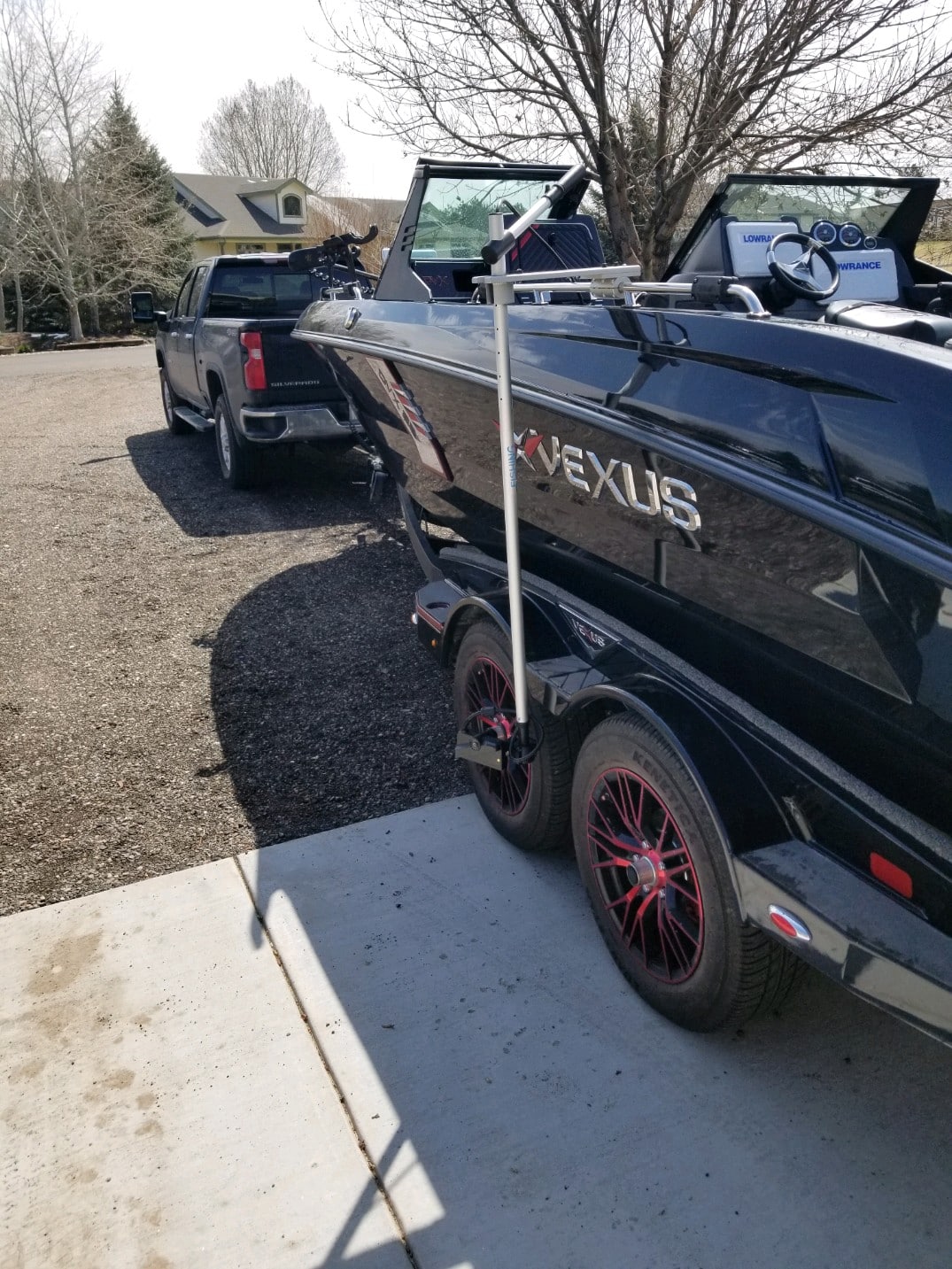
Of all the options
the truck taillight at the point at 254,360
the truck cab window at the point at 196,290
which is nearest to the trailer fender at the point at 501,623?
the truck taillight at the point at 254,360

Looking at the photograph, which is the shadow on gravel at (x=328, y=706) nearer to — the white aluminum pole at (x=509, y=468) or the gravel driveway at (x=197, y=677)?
the gravel driveway at (x=197, y=677)

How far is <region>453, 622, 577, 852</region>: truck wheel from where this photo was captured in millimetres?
3074

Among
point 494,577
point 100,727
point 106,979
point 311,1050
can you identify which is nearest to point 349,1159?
point 311,1050

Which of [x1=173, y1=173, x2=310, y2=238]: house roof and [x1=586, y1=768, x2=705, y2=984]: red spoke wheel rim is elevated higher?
[x1=173, y1=173, x2=310, y2=238]: house roof

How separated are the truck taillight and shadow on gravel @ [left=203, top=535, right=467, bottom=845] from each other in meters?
1.82

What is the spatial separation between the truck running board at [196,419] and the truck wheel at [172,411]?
1.63 feet

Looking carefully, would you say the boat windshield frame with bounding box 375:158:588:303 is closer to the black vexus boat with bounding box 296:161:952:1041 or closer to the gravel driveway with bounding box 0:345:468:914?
the black vexus boat with bounding box 296:161:952:1041

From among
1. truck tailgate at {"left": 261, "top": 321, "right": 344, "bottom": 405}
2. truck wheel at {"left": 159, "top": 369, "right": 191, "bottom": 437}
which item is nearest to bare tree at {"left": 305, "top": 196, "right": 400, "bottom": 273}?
truck wheel at {"left": 159, "top": 369, "right": 191, "bottom": 437}

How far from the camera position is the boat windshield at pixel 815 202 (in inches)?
141

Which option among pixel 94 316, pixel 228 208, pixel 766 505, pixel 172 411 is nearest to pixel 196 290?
pixel 172 411

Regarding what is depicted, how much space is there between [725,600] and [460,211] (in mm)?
3745

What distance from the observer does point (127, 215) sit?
3612 cm

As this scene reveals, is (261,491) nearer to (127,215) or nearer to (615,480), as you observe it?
(615,480)

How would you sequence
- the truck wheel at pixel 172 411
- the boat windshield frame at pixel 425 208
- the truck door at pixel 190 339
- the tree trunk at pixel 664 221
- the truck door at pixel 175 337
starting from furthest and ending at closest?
the truck wheel at pixel 172 411 < the truck door at pixel 175 337 < the truck door at pixel 190 339 < the tree trunk at pixel 664 221 < the boat windshield frame at pixel 425 208
